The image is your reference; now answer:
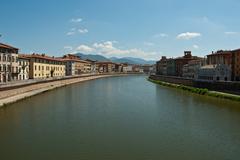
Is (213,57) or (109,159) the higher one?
(213,57)

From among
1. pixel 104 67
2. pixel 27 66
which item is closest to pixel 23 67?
pixel 27 66

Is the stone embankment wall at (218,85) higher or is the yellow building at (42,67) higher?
the yellow building at (42,67)

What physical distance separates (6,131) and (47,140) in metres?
4.02

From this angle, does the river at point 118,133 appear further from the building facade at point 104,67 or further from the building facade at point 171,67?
the building facade at point 104,67

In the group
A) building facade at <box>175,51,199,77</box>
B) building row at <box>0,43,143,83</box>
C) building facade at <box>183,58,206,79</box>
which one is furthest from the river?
building facade at <box>175,51,199,77</box>

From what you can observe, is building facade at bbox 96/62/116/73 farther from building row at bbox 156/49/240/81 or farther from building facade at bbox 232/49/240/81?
building facade at bbox 232/49/240/81

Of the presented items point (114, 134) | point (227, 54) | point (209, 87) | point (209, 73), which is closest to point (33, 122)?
point (114, 134)

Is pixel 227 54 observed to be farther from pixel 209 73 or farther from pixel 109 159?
pixel 109 159

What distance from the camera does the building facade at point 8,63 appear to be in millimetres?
46656

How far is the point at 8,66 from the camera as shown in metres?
48.6

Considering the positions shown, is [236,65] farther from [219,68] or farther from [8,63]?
[8,63]

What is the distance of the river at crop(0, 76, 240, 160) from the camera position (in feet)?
49.4

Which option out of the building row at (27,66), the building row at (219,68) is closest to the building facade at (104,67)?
the building row at (27,66)

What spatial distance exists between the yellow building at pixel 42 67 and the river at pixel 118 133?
35.3 meters
